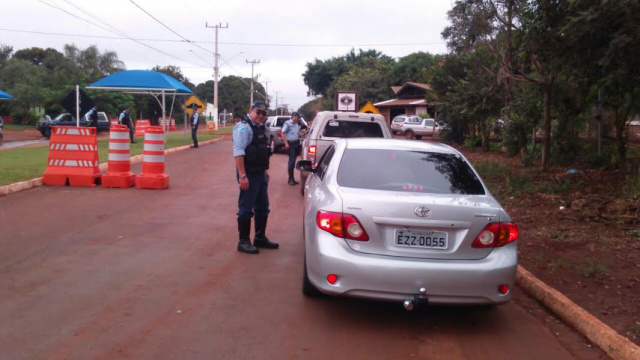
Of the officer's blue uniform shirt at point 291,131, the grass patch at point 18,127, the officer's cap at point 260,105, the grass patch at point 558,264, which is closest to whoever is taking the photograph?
the grass patch at point 558,264

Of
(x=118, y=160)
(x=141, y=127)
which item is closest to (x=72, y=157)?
(x=118, y=160)

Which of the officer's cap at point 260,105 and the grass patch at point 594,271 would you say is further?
the officer's cap at point 260,105

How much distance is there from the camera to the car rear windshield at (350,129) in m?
12.2

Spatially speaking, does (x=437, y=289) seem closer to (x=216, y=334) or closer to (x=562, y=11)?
(x=216, y=334)

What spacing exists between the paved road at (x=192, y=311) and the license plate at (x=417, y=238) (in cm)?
78

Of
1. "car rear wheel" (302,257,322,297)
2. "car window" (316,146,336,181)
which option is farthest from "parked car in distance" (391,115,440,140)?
"car rear wheel" (302,257,322,297)

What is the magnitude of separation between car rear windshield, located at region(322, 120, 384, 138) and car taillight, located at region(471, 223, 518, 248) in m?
7.44

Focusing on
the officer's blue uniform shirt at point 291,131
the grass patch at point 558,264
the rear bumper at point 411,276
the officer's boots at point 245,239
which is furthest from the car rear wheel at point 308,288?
the officer's blue uniform shirt at point 291,131

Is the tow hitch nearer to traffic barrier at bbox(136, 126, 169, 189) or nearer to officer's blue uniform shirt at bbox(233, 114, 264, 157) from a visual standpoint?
officer's blue uniform shirt at bbox(233, 114, 264, 157)

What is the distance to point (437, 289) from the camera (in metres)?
4.63

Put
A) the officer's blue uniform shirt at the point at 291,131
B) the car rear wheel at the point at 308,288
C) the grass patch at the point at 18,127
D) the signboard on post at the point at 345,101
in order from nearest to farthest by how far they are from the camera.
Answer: the car rear wheel at the point at 308,288, the officer's blue uniform shirt at the point at 291,131, the signboard on post at the point at 345,101, the grass patch at the point at 18,127

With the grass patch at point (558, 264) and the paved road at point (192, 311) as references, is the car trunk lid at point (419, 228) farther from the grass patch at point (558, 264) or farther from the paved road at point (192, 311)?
the grass patch at point (558, 264)

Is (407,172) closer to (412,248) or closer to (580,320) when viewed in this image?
(412,248)

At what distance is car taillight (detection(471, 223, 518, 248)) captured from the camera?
479 centimetres
